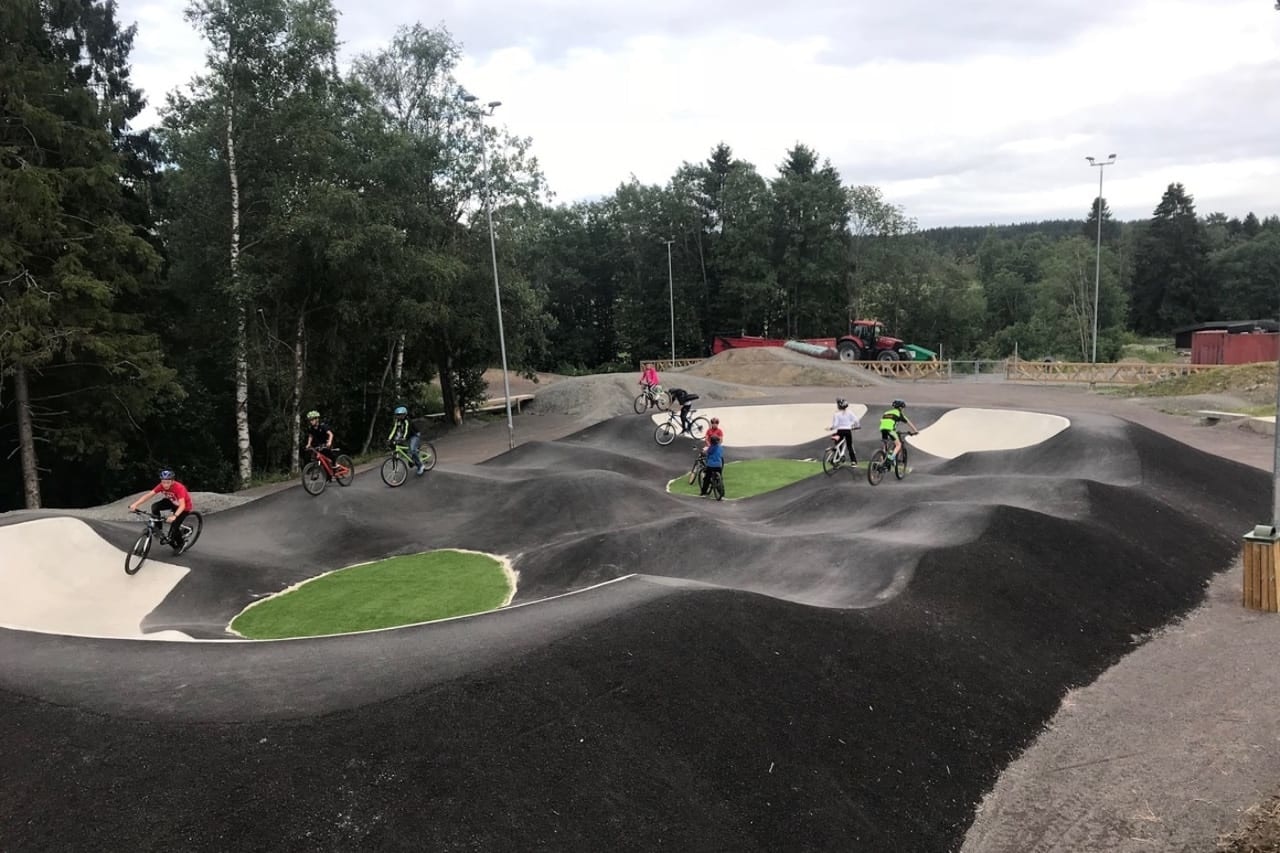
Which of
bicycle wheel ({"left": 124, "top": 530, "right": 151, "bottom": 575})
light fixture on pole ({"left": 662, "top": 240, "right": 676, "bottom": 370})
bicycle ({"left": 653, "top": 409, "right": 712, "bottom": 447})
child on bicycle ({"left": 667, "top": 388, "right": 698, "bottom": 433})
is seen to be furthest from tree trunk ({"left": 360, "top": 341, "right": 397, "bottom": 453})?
light fixture on pole ({"left": 662, "top": 240, "right": 676, "bottom": 370})

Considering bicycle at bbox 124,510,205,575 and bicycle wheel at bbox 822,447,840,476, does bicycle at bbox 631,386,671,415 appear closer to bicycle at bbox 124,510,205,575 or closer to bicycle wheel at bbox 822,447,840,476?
bicycle wheel at bbox 822,447,840,476

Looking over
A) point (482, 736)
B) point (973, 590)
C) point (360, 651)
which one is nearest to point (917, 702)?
point (973, 590)

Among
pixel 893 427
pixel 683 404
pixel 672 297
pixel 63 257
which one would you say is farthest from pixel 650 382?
pixel 672 297

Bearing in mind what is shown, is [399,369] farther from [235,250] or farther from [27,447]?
[27,447]

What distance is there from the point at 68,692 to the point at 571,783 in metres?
4.06

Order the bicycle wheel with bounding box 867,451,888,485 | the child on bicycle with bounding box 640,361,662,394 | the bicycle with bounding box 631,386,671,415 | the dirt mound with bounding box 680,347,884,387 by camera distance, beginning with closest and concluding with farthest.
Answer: the bicycle wheel with bounding box 867,451,888,485 → the child on bicycle with bounding box 640,361,662,394 → the bicycle with bounding box 631,386,671,415 → the dirt mound with bounding box 680,347,884,387

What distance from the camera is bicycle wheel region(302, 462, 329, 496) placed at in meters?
17.7

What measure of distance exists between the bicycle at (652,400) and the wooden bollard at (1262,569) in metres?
22.6

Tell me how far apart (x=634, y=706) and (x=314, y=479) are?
14218 millimetres

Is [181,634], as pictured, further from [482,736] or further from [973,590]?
[973,590]

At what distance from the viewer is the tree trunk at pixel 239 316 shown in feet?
83.0

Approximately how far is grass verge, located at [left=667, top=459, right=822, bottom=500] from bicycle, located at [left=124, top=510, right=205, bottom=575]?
11097 millimetres

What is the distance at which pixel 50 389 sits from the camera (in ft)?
85.5

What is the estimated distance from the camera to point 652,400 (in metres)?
31.7
